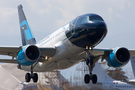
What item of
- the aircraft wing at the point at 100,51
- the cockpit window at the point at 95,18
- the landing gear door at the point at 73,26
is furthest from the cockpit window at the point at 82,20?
the aircraft wing at the point at 100,51

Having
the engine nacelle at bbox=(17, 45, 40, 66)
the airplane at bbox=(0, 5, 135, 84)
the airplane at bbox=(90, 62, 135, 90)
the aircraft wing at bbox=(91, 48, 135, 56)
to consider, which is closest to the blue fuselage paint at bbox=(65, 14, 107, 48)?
the airplane at bbox=(0, 5, 135, 84)

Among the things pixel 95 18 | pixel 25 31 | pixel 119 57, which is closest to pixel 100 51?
pixel 119 57

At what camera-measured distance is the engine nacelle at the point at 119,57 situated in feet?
72.5

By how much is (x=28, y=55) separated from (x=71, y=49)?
3634 mm

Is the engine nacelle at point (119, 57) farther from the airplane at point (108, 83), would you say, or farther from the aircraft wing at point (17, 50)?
the airplane at point (108, 83)

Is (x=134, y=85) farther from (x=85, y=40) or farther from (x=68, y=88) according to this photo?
(x=85, y=40)

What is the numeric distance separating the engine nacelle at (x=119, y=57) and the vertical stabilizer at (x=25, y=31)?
966 centimetres

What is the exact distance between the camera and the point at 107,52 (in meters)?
23.1

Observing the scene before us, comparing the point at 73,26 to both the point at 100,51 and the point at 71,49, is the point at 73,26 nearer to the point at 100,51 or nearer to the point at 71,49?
the point at 71,49

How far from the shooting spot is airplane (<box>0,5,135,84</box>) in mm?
18859

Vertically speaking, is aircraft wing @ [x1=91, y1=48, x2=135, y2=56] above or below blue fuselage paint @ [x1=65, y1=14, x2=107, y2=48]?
below

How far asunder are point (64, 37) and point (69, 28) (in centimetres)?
96

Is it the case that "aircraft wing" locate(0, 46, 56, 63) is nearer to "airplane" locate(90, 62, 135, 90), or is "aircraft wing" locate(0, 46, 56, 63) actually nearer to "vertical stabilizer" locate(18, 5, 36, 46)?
"vertical stabilizer" locate(18, 5, 36, 46)

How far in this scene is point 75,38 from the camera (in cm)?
1948
